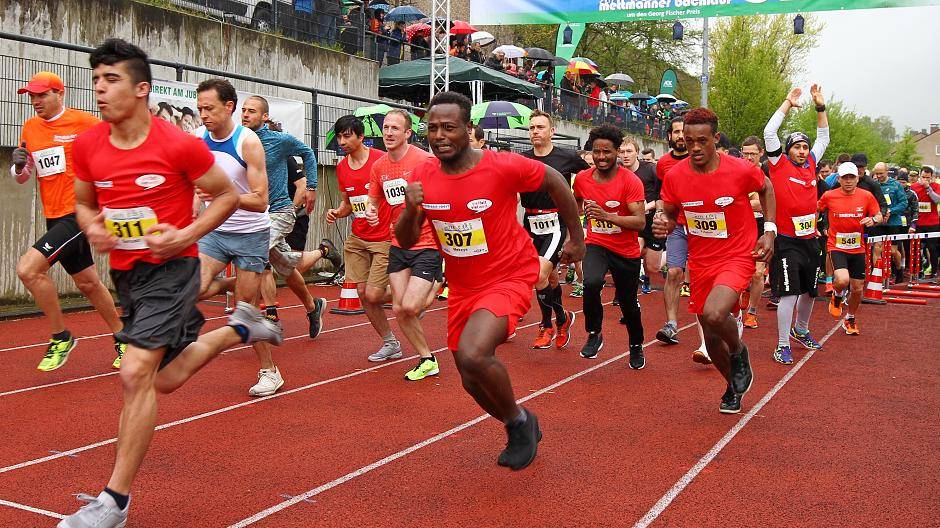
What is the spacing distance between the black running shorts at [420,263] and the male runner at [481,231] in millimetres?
2317

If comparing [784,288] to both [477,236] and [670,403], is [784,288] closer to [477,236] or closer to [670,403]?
[670,403]

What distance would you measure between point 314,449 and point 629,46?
5134 cm

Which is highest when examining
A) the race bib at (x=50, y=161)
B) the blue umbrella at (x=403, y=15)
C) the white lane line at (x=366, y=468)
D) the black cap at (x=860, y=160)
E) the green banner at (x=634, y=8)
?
the blue umbrella at (x=403, y=15)

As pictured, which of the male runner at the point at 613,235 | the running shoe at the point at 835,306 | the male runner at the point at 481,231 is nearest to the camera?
the male runner at the point at 481,231

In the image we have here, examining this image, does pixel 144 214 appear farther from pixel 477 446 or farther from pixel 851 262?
pixel 851 262

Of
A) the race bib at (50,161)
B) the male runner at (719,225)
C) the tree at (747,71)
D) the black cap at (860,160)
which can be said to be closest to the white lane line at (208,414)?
the race bib at (50,161)

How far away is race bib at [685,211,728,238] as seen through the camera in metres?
7.19

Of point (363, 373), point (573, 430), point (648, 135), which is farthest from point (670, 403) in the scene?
point (648, 135)

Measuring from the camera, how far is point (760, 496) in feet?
16.6

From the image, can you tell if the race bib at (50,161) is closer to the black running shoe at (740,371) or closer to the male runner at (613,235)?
the male runner at (613,235)

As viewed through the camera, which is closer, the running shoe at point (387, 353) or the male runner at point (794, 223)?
the running shoe at point (387, 353)

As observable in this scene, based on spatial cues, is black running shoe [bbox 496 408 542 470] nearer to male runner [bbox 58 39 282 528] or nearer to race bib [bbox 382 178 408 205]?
male runner [bbox 58 39 282 528]

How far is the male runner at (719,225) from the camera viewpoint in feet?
22.8

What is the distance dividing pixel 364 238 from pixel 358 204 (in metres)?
0.39
